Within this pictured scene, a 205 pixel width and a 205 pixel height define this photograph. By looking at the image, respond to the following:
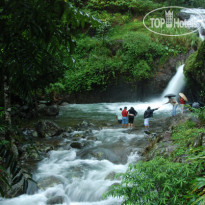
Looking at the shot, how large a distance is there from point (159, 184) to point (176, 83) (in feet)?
49.7

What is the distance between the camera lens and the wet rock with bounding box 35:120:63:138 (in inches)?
378

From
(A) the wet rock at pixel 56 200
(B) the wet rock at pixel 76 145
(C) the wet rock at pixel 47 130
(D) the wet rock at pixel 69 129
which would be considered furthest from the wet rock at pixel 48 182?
(D) the wet rock at pixel 69 129

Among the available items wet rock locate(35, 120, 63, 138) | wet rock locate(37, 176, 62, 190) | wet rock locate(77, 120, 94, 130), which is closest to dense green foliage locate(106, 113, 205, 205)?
wet rock locate(37, 176, 62, 190)

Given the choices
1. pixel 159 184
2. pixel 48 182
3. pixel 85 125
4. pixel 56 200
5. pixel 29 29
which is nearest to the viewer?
pixel 29 29

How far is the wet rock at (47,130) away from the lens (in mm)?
9609

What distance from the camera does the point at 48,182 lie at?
5883 millimetres

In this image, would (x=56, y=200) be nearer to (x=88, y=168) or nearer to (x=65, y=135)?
(x=88, y=168)

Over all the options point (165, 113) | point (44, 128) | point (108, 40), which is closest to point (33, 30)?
point (44, 128)

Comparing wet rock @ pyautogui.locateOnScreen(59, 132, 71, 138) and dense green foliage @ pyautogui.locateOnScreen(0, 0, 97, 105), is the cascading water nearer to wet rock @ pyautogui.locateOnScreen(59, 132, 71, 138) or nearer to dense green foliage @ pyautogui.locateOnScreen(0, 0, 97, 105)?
wet rock @ pyautogui.locateOnScreen(59, 132, 71, 138)

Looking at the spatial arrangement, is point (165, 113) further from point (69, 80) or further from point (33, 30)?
point (33, 30)

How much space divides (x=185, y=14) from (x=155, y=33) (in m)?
4.78

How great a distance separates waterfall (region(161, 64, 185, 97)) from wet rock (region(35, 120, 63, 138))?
35.1 feet

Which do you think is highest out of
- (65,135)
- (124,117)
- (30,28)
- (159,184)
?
(30,28)

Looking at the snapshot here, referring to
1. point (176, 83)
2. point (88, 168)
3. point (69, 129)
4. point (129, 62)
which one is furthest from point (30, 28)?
point (129, 62)
